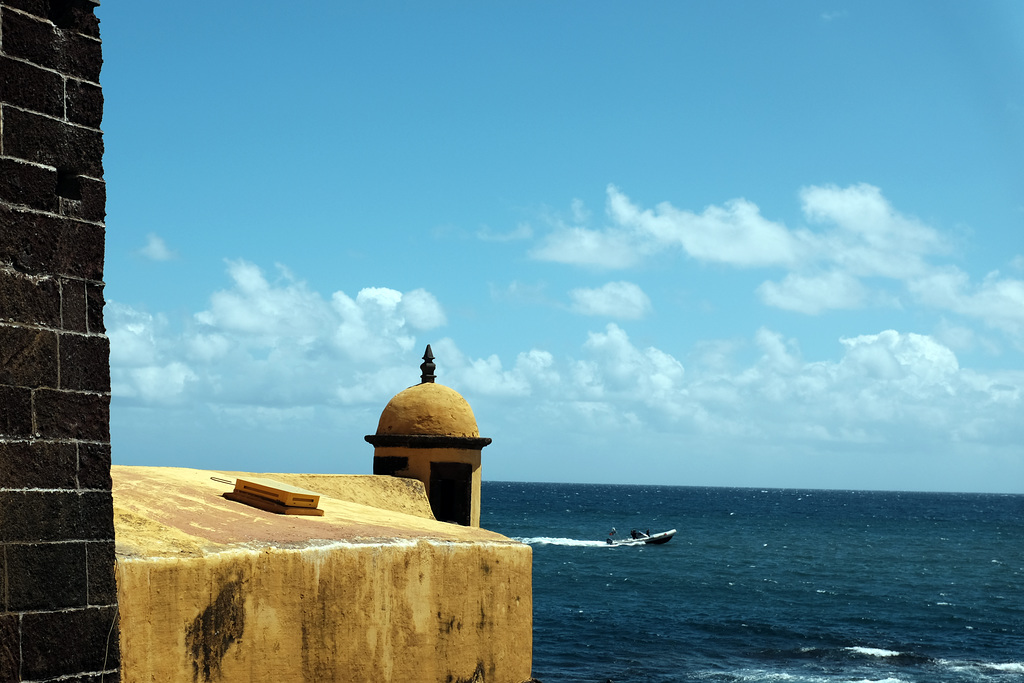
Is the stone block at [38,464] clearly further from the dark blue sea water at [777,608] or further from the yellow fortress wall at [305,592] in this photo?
the dark blue sea water at [777,608]

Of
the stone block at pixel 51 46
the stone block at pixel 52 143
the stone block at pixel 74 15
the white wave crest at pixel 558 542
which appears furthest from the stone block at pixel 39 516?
the white wave crest at pixel 558 542

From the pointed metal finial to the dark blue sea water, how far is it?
13.1 m

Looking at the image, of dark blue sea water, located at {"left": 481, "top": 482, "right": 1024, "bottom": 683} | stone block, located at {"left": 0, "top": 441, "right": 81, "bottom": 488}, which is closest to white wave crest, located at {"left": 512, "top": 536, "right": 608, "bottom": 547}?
dark blue sea water, located at {"left": 481, "top": 482, "right": 1024, "bottom": 683}

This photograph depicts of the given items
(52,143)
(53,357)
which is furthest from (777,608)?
(52,143)

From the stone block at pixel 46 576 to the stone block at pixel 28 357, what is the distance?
79 centimetres

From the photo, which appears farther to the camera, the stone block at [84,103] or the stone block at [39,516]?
the stone block at [84,103]

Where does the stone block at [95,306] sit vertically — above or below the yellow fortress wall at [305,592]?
above

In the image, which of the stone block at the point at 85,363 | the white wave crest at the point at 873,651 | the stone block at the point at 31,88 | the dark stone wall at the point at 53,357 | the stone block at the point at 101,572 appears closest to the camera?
the dark stone wall at the point at 53,357

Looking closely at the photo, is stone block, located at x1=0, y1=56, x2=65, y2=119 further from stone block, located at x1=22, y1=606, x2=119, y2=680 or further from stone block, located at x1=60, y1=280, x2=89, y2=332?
stone block, located at x1=22, y1=606, x2=119, y2=680

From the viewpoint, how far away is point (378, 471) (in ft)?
44.6

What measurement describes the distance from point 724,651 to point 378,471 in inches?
761

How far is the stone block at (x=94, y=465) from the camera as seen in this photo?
4984 mm

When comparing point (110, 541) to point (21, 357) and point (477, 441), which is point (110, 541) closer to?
point (21, 357)

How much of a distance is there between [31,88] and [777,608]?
3782cm
